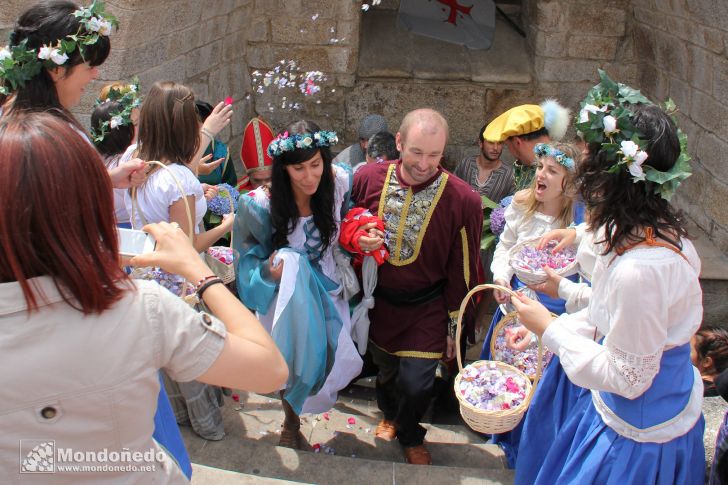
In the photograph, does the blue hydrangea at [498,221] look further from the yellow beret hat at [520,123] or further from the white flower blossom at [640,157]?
the white flower blossom at [640,157]

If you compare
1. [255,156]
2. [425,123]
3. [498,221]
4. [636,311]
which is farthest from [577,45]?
[636,311]

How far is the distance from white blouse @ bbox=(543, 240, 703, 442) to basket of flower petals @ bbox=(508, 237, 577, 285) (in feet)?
2.73

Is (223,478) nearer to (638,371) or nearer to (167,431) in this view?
(167,431)

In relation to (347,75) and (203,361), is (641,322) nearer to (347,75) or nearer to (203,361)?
(203,361)

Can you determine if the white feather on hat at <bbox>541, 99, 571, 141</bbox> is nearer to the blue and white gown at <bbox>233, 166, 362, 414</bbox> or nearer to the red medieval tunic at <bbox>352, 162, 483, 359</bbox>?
the red medieval tunic at <bbox>352, 162, 483, 359</bbox>

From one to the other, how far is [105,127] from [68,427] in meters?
2.56

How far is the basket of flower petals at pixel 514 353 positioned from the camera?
338cm

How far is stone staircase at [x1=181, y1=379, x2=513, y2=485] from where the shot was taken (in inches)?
122

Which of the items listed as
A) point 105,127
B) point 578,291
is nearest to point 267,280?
point 105,127


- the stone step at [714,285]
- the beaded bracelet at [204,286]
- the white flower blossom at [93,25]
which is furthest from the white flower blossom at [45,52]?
the stone step at [714,285]

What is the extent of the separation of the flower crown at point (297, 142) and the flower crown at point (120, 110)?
909 millimetres

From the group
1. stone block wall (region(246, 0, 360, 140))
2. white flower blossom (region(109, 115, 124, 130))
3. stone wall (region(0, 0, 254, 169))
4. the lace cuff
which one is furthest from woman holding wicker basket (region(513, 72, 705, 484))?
stone block wall (region(246, 0, 360, 140))

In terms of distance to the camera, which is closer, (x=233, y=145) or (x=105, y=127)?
(x=105, y=127)

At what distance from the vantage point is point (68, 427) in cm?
134
